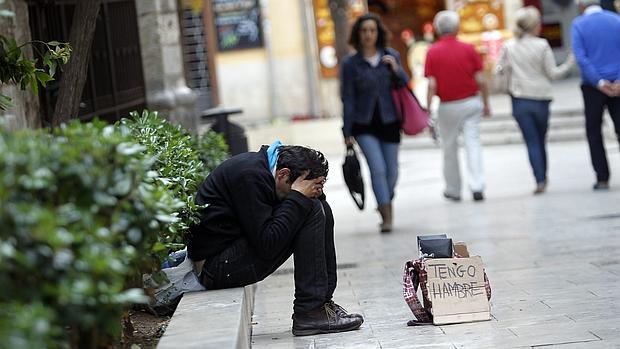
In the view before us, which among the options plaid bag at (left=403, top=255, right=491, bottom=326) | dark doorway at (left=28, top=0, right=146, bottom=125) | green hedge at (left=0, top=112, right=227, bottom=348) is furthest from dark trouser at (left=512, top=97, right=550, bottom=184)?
green hedge at (left=0, top=112, right=227, bottom=348)

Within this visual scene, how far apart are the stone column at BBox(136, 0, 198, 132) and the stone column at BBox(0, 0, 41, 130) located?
5.14 meters

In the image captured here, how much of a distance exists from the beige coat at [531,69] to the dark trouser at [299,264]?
6445mm

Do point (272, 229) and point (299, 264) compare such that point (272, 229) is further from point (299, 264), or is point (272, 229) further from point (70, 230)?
point (70, 230)

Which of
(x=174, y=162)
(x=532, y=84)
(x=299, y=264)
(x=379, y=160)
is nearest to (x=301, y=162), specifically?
(x=299, y=264)

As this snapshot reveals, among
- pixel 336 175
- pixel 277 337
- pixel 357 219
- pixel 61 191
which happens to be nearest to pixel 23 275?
pixel 61 191

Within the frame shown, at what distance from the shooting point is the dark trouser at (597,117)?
11891 millimetres

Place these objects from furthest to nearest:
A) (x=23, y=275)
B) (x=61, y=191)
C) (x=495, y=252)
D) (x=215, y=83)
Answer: (x=215, y=83) < (x=495, y=252) < (x=61, y=191) < (x=23, y=275)

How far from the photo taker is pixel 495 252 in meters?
9.02

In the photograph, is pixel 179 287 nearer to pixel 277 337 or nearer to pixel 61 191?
pixel 277 337

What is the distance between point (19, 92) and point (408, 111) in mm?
3948

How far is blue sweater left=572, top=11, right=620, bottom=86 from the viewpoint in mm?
11789

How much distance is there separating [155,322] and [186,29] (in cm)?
2209

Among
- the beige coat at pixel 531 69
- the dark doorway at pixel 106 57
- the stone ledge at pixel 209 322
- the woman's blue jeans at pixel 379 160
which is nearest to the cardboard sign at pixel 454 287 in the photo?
the stone ledge at pixel 209 322

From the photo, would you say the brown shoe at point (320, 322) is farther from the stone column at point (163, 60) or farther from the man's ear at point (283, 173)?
the stone column at point (163, 60)
